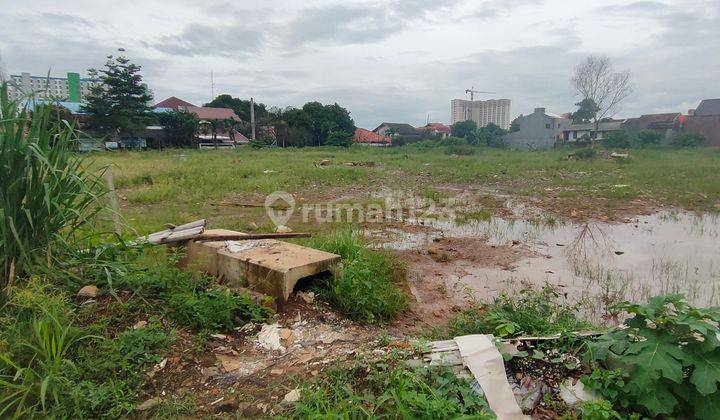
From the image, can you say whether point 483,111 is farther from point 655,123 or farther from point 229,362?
point 229,362

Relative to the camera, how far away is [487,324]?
88.8 inches

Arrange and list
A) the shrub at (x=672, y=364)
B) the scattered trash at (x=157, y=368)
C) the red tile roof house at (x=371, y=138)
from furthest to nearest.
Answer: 1. the red tile roof house at (x=371, y=138)
2. the scattered trash at (x=157, y=368)
3. the shrub at (x=672, y=364)

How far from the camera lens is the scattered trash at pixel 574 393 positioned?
1.65m

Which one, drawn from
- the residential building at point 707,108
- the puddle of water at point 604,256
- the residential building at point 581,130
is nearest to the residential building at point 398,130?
the residential building at point 581,130

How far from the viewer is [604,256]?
4652mm

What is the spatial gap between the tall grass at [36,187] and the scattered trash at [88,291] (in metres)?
0.24

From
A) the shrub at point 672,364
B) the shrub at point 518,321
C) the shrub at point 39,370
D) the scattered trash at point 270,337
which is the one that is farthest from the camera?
the scattered trash at point 270,337

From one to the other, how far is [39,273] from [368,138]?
47.1 m

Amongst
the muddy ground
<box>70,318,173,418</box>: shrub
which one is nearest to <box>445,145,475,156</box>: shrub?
the muddy ground

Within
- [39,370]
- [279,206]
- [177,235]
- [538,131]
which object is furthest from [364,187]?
[538,131]

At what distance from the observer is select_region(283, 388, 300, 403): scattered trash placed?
5.42 feet

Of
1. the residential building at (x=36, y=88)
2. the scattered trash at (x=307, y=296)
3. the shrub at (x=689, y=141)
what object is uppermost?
the shrub at (x=689, y=141)

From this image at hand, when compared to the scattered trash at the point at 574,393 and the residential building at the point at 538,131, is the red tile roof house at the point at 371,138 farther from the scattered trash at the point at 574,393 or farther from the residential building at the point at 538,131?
the scattered trash at the point at 574,393

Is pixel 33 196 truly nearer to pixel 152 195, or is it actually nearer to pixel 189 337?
pixel 189 337
